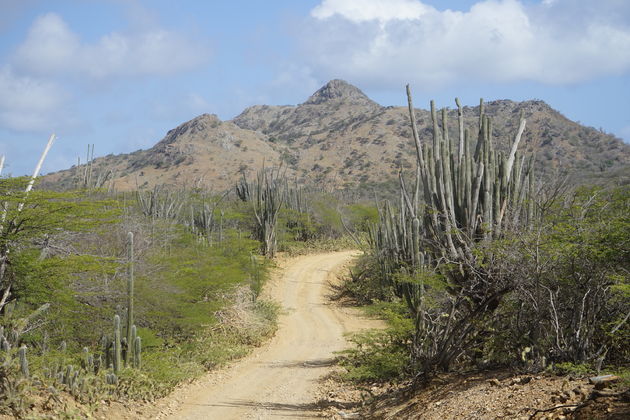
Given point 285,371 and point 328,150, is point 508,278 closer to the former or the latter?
point 285,371

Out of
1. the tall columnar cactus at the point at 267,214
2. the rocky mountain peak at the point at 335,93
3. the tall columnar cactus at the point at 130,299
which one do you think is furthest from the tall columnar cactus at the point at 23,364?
the rocky mountain peak at the point at 335,93

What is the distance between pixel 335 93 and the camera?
10206 centimetres

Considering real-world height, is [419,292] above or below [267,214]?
below

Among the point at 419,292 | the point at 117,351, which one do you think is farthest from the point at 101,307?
the point at 419,292

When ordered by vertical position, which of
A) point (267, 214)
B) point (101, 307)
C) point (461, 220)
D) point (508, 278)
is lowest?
point (101, 307)

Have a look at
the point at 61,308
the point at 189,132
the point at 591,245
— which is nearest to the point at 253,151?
the point at 189,132

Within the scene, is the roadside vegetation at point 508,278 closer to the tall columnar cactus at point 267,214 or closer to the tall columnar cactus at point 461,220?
the tall columnar cactus at point 461,220

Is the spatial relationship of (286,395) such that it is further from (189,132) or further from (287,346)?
(189,132)

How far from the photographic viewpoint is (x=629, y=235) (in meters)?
5.74

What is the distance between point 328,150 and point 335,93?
105 ft

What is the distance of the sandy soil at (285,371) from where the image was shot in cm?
907

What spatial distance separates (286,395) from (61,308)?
3.87 meters

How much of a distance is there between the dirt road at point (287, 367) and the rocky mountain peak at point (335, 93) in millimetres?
81267

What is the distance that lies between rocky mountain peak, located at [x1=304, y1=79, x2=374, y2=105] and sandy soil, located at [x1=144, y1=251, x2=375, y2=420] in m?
82.1
